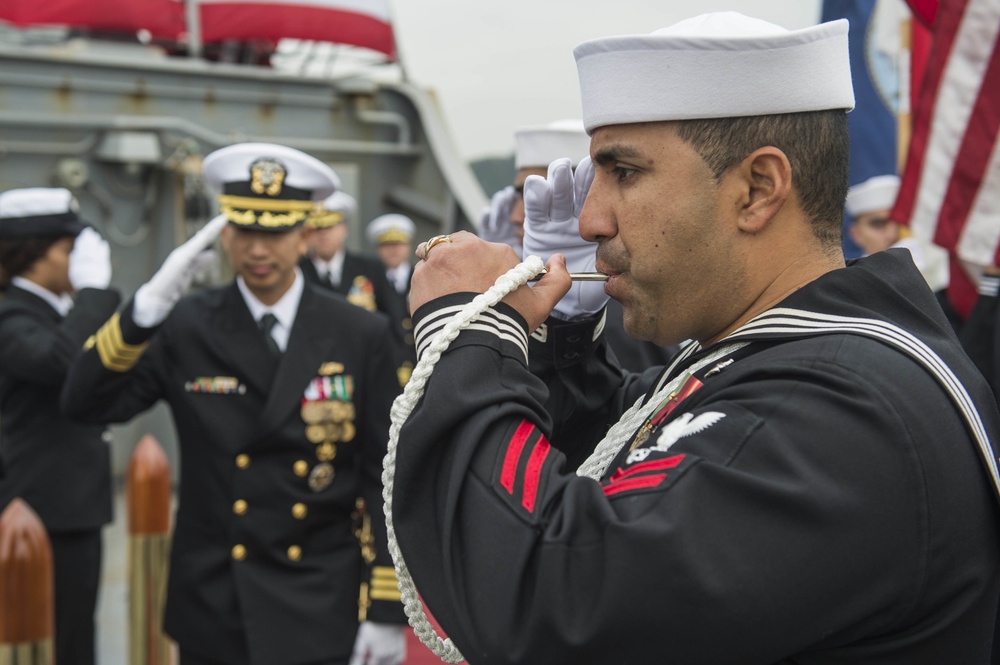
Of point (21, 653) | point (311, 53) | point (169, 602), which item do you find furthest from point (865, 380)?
point (311, 53)

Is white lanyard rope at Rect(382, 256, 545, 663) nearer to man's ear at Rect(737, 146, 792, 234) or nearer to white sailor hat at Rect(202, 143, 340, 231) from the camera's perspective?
man's ear at Rect(737, 146, 792, 234)

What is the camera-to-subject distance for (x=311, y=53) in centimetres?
988

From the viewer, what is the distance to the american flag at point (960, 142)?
159 inches

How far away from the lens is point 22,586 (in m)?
3.07

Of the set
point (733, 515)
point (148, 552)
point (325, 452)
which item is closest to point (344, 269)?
point (148, 552)

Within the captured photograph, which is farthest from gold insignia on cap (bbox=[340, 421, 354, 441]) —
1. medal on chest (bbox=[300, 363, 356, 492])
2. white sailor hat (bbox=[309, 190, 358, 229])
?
white sailor hat (bbox=[309, 190, 358, 229])

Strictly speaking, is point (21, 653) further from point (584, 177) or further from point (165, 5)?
point (165, 5)

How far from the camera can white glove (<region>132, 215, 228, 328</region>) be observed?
321 cm

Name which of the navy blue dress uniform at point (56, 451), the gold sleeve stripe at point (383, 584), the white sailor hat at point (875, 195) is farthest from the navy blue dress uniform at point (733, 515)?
the white sailor hat at point (875, 195)

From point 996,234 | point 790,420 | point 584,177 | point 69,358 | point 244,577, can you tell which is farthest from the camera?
point 996,234

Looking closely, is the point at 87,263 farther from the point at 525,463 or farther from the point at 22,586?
the point at 525,463

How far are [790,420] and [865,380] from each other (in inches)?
3.8

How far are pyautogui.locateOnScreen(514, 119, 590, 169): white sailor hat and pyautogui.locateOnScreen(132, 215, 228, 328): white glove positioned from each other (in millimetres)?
959

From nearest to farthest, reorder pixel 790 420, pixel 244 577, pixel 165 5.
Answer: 1. pixel 790 420
2. pixel 244 577
3. pixel 165 5
